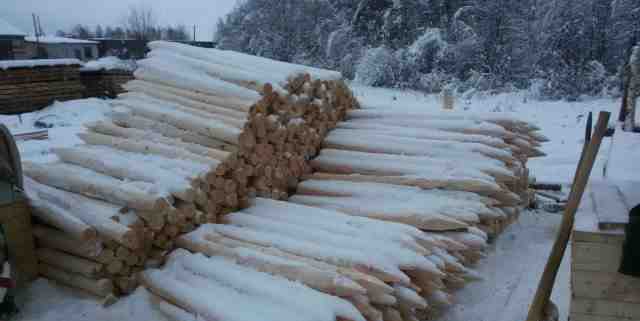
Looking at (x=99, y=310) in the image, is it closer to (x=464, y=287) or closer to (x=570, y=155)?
(x=464, y=287)

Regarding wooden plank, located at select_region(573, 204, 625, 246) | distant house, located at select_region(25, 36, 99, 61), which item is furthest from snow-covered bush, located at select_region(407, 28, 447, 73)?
distant house, located at select_region(25, 36, 99, 61)

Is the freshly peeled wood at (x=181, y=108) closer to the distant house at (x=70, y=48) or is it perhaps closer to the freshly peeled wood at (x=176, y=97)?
the freshly peeled wood at (x=176, y=97)

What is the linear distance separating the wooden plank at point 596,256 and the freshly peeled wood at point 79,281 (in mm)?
3970

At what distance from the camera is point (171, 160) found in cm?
514

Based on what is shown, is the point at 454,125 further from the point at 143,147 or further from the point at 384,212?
the point at 143,147

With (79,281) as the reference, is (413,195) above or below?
above

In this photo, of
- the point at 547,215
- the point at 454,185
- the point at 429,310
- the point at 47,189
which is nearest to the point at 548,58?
the point at 547,215

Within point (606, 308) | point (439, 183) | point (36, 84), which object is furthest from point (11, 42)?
point (606, 308)

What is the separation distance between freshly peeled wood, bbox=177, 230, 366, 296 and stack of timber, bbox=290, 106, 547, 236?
4.62 feet

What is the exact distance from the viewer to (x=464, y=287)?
5.24 metres

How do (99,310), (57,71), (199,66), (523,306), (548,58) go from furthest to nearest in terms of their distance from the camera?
(548,58)
(57,71)
(199,66)
(523,306)
(99,310)

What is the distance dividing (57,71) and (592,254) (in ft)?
58.3

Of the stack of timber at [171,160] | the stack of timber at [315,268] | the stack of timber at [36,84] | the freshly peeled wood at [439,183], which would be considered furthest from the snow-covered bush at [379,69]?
the stack of timber at [315,268]

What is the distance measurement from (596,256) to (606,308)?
0.42 metres
